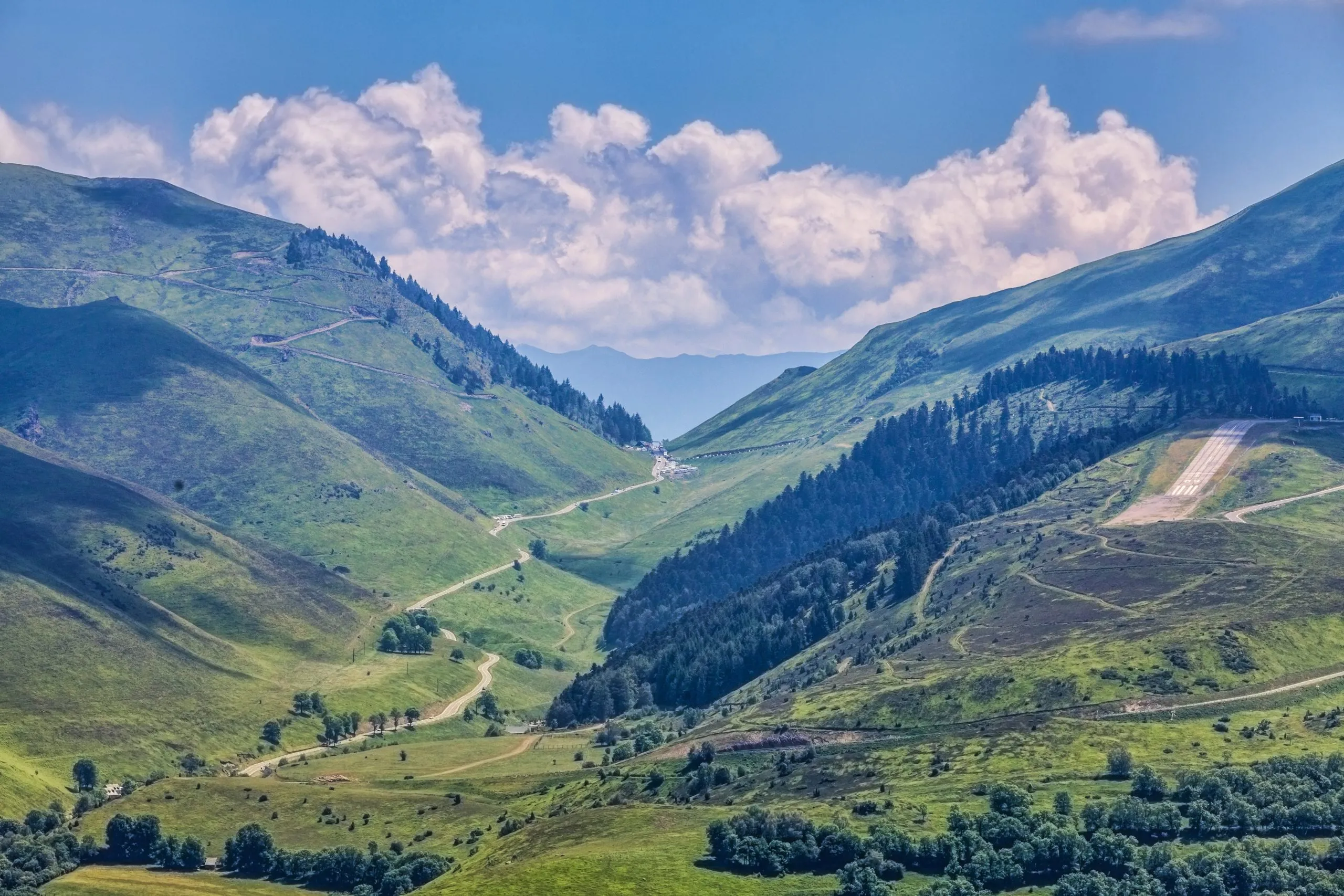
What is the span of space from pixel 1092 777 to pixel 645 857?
203 ft

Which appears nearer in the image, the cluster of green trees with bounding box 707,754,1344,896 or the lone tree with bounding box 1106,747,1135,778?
the cluster of green trees with bounding box 707,754,1344,896

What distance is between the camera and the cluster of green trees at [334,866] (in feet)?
599

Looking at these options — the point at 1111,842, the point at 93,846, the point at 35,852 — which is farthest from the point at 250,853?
the point at 1111,842

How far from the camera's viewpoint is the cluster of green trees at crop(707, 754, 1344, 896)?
480ft

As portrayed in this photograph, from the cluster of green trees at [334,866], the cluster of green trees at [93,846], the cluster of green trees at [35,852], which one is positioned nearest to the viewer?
the cluster of green trees at [35,852]

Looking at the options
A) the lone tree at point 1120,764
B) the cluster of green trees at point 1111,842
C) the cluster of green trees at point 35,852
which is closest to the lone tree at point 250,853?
the cluster of green trees at point 35,852

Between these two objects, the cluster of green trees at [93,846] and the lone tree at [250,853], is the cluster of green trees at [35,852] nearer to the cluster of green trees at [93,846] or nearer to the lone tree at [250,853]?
the cluster of green trees at [93,846]

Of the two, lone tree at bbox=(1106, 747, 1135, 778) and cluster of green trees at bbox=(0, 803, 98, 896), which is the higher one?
cluster of green trees at bbox=(0, 803, 98, 896)

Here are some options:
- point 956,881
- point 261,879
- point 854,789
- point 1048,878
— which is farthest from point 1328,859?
point 261,879

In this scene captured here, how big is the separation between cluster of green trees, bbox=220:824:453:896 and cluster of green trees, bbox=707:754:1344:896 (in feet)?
141

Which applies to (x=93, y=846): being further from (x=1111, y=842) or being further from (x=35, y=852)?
(x=1111, y=842)

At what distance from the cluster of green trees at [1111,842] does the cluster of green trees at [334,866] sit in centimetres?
4307

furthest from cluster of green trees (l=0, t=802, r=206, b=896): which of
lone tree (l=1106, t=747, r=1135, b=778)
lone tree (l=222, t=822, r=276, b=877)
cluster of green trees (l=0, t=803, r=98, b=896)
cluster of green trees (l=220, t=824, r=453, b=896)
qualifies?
lone tree (l=1106, t=747, r=1135, b=778)

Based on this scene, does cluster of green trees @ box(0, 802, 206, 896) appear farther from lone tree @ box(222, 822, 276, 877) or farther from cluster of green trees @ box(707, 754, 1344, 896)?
cluster of green trees @ box(707, 754, 1344, 896)
